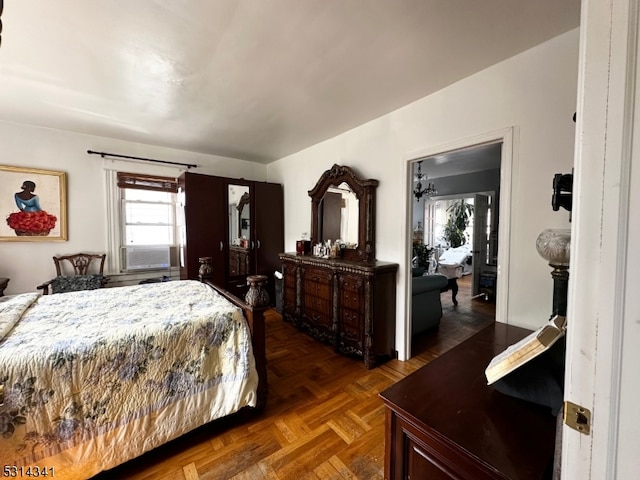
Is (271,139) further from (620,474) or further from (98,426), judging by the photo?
(620,474)

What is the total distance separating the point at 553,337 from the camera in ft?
2.81

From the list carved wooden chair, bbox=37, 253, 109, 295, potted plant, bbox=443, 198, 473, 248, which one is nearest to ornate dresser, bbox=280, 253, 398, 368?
carved wooden chair, bbox=37, 253, 109, 295

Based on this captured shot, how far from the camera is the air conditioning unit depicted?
3.72 meters

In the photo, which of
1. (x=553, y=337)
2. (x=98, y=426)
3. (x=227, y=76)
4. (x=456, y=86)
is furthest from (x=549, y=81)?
(x=98, y=426)

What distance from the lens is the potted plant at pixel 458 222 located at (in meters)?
6.73

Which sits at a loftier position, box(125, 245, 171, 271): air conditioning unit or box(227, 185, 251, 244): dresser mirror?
box(227, 185, 251, 244): dresser mirror

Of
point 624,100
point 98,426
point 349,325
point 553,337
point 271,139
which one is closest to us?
point 624,100

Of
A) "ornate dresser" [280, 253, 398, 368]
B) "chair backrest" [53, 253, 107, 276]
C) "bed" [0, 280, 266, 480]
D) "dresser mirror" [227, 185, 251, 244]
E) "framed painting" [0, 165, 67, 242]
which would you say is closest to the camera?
"bed" [0, 280, 266, 480]

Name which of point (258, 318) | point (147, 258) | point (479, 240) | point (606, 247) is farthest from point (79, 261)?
point (479, 240)

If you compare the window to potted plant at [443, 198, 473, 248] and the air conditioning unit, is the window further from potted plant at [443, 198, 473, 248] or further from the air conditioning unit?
potted plant at [443, 198, 473, 248]

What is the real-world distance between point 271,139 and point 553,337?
3428 millimetres

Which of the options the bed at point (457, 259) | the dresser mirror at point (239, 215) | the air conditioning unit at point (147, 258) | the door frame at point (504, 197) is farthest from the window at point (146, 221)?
the bed at point (457, 259)

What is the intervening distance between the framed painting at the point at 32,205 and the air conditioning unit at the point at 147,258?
73 cm

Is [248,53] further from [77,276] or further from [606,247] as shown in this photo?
[77,276]
